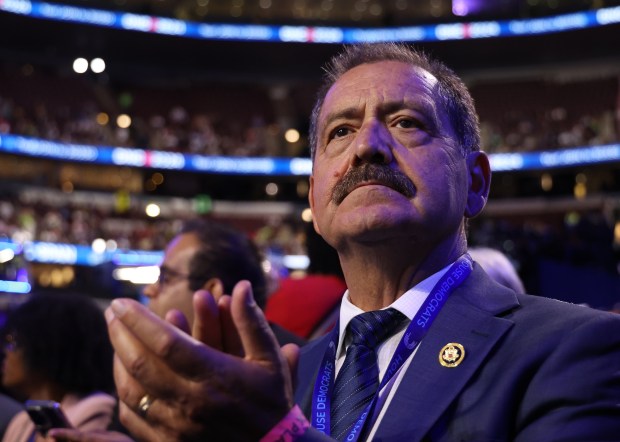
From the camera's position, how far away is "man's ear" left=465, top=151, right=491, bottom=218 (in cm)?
182

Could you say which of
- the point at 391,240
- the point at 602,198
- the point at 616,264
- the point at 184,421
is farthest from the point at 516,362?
the point at 602,198

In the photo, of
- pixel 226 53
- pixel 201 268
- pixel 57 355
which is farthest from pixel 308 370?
pixel 226 53

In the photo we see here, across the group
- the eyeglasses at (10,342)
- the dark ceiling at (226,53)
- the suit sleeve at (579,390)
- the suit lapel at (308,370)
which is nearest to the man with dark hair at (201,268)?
the eyeglasses at (10,342)

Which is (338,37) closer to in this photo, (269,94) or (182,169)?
(269,94)

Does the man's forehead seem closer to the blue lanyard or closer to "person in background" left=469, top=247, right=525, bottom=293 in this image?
the blue lanyard

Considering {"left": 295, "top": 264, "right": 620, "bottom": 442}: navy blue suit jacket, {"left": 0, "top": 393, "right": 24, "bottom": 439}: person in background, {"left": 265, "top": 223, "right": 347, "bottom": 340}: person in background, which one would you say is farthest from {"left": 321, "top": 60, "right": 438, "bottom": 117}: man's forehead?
{"left": 0, "top": 393, "right": 24, "bottom": 439}: person in background

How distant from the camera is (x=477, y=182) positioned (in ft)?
6.08

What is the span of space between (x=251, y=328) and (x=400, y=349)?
57cm

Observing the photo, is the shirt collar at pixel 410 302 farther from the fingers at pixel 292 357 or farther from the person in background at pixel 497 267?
the person in background at pixel 497 267

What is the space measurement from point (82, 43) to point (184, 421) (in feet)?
70.5

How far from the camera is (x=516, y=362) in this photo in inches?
53.6

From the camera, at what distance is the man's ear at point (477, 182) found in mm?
1824

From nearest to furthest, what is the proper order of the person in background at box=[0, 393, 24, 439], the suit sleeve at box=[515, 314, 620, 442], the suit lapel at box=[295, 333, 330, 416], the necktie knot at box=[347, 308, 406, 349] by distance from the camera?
the suit sleeve at box=[515, 314, 620, 442] < the necktie knot at box=[347, 308, 406, 349] < the suit lapel at box=[295, 333, 330, 416] < the person in background at box=[0, 393, 24, 439]

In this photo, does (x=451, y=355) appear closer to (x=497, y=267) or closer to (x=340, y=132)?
(x=340, y=132)
